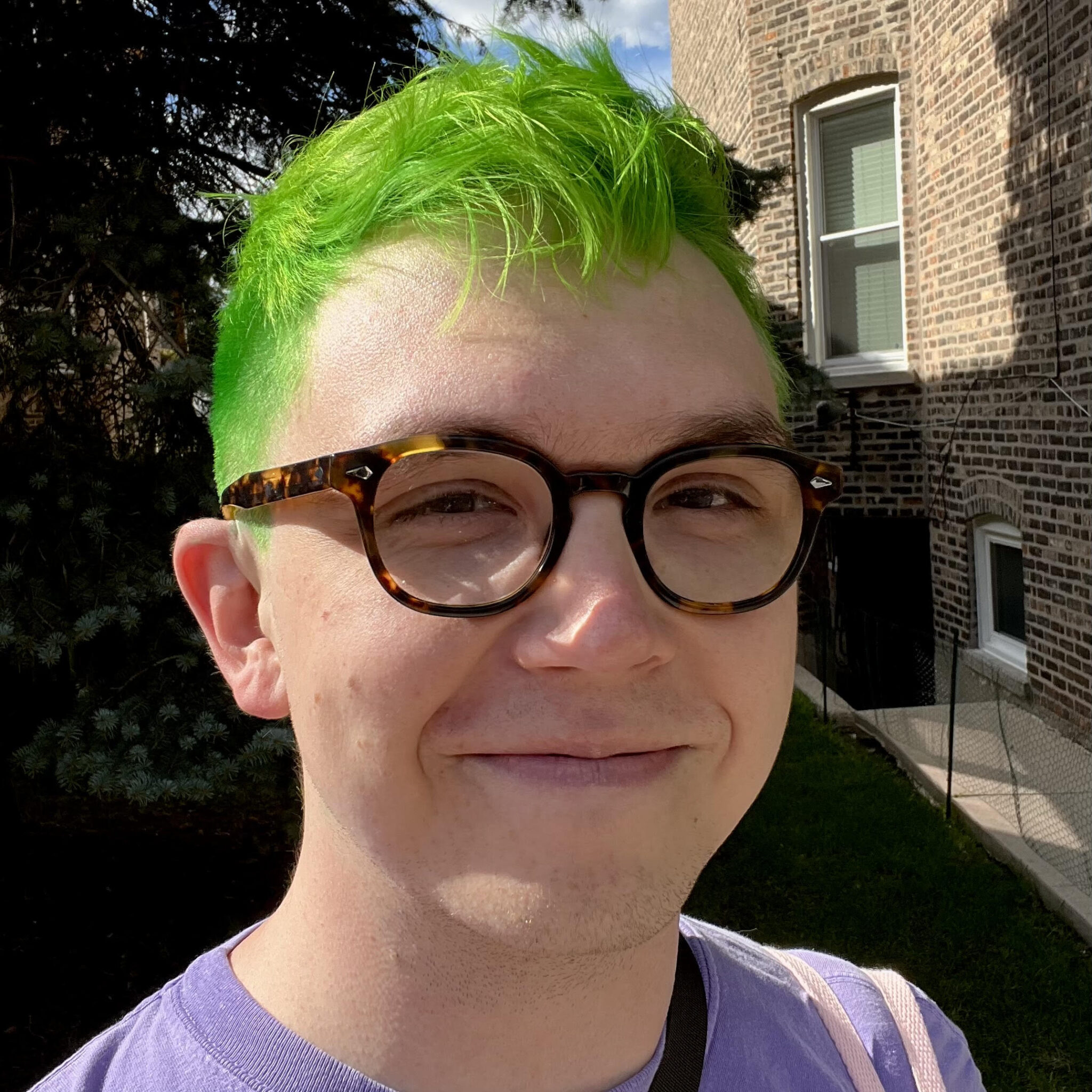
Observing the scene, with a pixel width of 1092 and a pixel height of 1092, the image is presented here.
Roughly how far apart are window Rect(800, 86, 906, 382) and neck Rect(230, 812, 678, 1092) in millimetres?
7943

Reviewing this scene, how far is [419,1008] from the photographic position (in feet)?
3.93

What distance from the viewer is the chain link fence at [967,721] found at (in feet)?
18.1

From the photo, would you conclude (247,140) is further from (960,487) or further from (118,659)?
(960,487)

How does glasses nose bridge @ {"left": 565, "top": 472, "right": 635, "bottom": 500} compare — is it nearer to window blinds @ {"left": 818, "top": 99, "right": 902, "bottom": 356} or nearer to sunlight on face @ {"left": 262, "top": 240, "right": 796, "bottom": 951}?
sunlight on face @ {"left": 262, "top": 240, "right": 796, "bottom": 951}

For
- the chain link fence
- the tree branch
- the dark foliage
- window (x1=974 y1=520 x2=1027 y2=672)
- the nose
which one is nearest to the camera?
the nose

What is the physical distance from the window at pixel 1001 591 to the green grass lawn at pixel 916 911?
5.31 ft

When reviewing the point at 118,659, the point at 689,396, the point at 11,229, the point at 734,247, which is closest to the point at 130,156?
the point at 11,229

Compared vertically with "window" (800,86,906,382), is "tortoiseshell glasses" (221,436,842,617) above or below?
below

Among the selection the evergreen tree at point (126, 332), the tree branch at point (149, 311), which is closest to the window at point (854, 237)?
the evergreen tree at point (126, 332)

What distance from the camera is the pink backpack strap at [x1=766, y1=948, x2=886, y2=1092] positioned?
4.59ft

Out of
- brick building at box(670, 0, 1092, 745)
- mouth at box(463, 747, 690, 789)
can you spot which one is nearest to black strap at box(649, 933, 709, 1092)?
mouth at box(463, 747, 690, 789)

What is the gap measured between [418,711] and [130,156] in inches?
147

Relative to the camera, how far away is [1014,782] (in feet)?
19.3

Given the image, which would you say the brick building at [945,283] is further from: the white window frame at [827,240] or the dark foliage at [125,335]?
the dark foliage at [125,335]
